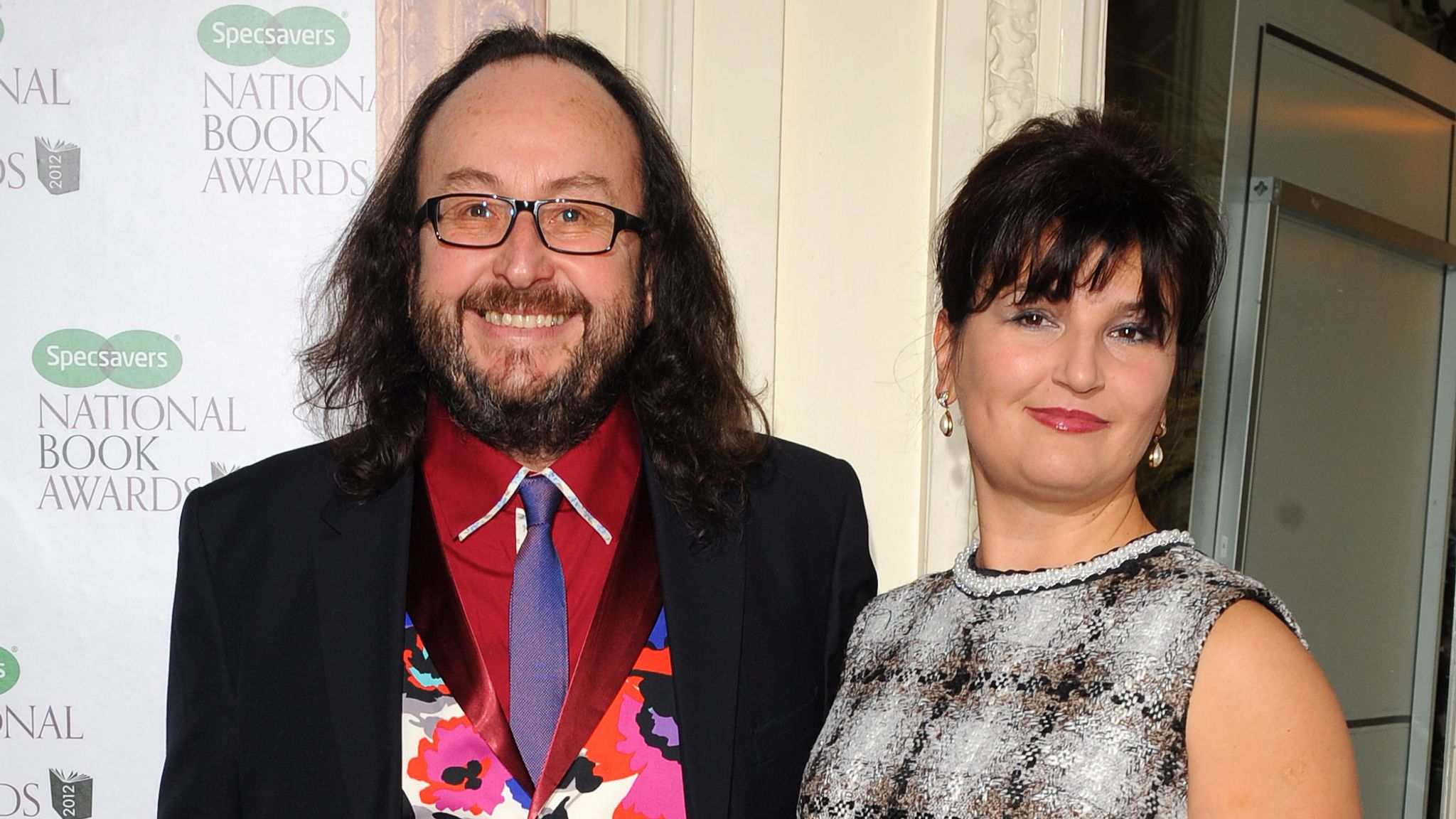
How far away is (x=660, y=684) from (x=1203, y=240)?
40.0 inches

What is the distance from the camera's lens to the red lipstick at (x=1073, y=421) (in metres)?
1.50

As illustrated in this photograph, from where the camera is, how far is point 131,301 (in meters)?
2.61

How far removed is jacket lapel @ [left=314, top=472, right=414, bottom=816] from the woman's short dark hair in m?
0.95

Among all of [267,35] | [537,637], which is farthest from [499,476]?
[267,35]

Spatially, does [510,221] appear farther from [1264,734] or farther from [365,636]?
[1264,734]

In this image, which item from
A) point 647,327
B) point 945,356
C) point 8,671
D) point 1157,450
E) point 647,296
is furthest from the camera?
point 8,671

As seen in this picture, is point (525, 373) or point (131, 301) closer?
point (525, 373)

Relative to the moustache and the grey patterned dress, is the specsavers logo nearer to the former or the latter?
the moustache

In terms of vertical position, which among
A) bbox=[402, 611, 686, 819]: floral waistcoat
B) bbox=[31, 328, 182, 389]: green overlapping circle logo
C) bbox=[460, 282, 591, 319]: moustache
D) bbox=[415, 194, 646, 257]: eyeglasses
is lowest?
bbox=[402, 611, 686, 819]: floral waistcoat

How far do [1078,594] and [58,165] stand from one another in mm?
2309

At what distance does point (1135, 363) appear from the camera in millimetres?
→ 1489

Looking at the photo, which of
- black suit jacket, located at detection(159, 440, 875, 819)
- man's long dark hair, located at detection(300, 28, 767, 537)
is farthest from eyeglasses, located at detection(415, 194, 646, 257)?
black suit jacket, located at detection(159, 440, 875, 819)

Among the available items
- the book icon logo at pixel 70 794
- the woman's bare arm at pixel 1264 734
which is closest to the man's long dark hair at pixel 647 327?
the woman's bare arm at pixel 1264 734

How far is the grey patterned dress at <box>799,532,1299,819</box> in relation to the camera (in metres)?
1.34
